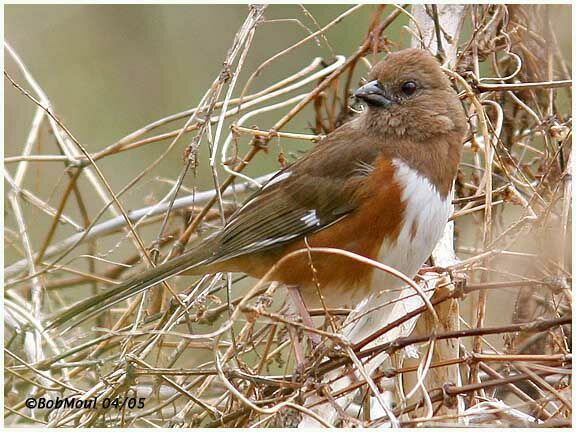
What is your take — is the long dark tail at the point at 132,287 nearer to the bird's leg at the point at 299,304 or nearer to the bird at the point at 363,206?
the bird at the point at 363,206

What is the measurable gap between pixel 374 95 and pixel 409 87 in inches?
5.2

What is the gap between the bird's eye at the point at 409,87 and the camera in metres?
3.27

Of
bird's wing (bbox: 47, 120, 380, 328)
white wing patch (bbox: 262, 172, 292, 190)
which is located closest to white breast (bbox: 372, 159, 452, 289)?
bird's wing (bbox: 47, 120, 380, 328)

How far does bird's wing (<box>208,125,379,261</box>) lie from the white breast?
192mm

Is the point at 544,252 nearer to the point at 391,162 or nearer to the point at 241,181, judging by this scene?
the point at 391,162

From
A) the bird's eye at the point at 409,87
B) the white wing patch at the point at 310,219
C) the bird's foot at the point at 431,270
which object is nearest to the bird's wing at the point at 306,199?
the white wing patch at the point at 310,219

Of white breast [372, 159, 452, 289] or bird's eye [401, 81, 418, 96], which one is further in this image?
bird's eye [401, 81, 418, 96]

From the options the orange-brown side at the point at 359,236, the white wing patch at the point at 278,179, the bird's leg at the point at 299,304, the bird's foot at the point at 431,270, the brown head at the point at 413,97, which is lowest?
the bird's leg at the point at 299,304

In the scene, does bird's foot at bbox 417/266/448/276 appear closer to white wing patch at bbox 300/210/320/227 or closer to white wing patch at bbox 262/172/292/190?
white wing patch at bbox 300/210/320/227

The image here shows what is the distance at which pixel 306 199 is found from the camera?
3.35 m

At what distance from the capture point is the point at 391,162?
3225mm

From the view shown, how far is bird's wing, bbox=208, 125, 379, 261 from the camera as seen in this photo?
325 cm

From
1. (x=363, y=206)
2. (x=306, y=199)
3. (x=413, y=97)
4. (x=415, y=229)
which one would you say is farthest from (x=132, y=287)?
(x=413, y=97)

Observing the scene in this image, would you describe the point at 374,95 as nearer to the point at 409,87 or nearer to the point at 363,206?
the point at 409,87
